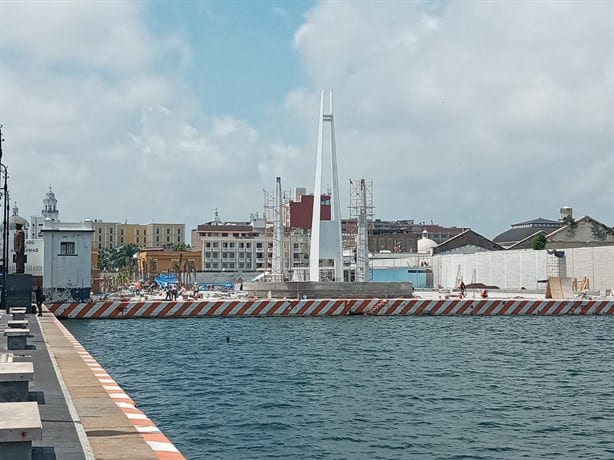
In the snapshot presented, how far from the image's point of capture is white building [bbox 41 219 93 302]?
5588cm

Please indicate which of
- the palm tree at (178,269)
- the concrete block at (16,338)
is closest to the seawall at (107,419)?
the concrete block at (16,338)

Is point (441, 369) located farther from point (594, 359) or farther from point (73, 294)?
→ point (73, 294)

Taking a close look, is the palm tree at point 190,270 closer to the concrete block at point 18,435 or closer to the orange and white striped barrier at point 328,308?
the orange and white striped barrier at point 328,308

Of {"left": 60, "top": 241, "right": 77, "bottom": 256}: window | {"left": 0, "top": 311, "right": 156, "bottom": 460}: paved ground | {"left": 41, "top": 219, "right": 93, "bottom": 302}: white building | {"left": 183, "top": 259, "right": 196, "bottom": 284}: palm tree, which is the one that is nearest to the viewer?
{"left": 0, "top": 311, "right": 156, "bottom": 460}: paved ground

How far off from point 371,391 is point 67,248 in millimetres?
36313

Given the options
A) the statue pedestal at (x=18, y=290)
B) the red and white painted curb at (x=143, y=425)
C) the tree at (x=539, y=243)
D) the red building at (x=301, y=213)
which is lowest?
the red and white painted curb at (x=143, y=425)

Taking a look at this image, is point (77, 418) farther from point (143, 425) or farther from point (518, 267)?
point (518, 267)

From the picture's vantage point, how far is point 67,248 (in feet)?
185

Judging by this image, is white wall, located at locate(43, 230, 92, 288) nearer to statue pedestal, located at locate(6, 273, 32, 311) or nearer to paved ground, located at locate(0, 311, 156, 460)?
statue pedestal, located at locate(6, 273, 32, 311)

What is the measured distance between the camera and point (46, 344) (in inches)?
1050

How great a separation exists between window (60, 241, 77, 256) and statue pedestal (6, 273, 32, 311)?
11.9 metres

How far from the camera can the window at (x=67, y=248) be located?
56.2m

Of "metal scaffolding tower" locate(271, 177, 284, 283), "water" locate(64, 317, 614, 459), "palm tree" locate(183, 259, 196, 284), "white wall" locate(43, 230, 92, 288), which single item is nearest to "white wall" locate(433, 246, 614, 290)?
"metal scaffolding tower" locate(271, 177, 284, 283)

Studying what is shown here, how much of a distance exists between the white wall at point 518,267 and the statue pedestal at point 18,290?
179 ft
